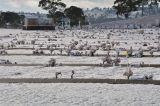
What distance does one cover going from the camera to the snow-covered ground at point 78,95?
856 cm

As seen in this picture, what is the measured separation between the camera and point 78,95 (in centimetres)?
930

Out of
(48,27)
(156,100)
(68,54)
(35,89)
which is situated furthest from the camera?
(48,27)

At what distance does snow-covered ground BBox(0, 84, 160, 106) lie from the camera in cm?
856

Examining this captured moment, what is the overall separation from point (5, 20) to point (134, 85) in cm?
9055

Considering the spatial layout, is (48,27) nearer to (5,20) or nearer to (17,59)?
(5,20)

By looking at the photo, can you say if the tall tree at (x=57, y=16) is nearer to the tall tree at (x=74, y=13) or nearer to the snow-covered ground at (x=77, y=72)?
the tall tree at (x=74, y=13)

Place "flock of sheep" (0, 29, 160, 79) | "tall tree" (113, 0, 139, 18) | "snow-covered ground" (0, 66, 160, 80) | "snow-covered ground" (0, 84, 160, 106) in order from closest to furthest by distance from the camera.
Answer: "snow-covered ground" (0, 84, 160, 106) < "snow-covered ground" (0, 66, 160, 80) < "flock of sheep" (0, 29, 160, 79) < "tall tree" (113, 0, 139, 18)

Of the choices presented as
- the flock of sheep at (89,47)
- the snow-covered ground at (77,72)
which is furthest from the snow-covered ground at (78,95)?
the snow-covered ground at (77,72)

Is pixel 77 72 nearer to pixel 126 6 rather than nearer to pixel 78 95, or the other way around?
pixel 78 95

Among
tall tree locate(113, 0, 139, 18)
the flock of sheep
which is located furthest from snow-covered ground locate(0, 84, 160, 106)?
tall tree locate(113, 0, 139, 18)

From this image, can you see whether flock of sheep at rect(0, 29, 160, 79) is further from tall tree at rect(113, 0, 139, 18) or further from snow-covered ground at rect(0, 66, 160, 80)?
tall tree at rect(113, 0, 139, 18)

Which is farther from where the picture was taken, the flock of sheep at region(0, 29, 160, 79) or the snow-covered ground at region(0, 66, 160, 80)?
the flock of sheep at region(0, 29, 160, 79)

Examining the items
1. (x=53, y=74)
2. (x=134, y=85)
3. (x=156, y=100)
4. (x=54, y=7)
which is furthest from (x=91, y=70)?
(x=54, y=7)

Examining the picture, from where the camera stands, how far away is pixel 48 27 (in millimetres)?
65938
